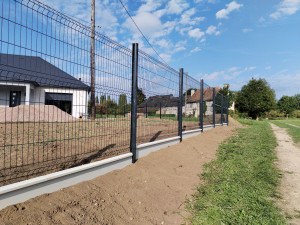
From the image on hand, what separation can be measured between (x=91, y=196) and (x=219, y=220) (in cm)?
161

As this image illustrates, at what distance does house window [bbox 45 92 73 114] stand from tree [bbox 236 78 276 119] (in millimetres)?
40419

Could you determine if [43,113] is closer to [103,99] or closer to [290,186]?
[103,99]

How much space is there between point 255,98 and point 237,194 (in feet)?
130

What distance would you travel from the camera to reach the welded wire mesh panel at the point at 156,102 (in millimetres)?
4523

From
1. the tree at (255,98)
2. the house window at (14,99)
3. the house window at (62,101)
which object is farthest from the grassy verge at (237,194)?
the tree at (255,98)

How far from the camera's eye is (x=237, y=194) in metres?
2.75

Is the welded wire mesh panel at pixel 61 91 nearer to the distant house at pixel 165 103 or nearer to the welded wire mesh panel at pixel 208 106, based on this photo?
the distant house at pixel 165 103

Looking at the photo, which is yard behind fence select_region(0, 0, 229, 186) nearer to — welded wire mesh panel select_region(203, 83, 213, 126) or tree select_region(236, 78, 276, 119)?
welded wire mesh panel select_region(203, 83, 213, 126)

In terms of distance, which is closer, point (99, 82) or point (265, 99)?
point (99, 82)

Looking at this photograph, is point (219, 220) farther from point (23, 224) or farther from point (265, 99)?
point (265, 99)

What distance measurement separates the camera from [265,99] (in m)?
37.2

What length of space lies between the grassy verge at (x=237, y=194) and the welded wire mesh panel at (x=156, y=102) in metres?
1.91

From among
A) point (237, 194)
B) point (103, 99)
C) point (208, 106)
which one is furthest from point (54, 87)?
point (208, 106)

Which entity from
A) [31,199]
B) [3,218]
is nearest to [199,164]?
[31,199]
